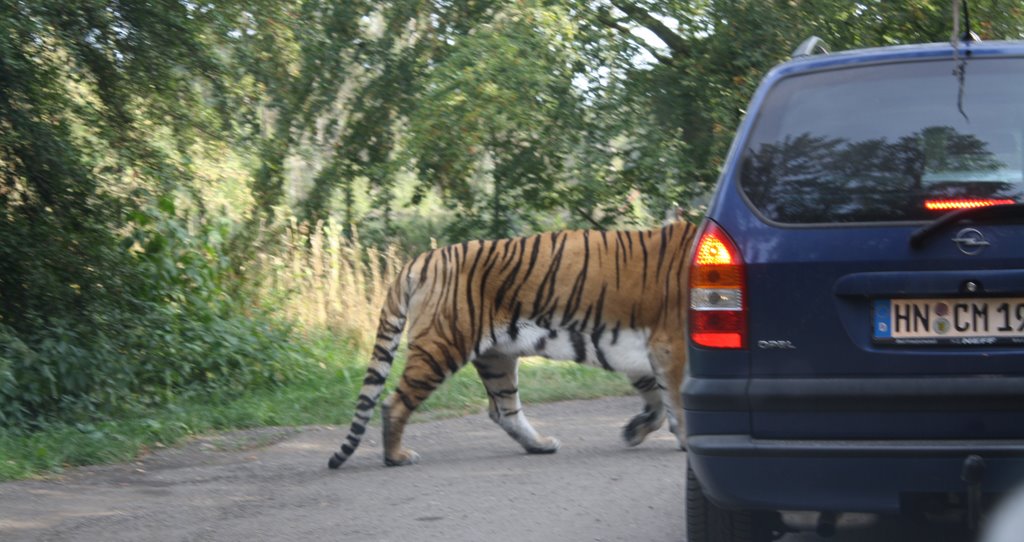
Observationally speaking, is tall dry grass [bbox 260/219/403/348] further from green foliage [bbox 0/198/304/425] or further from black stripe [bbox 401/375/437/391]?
black stripe [bbox 401/375/437/391]

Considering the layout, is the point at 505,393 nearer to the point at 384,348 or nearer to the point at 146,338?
the point at 384,348

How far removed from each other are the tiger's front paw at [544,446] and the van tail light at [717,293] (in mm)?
3790

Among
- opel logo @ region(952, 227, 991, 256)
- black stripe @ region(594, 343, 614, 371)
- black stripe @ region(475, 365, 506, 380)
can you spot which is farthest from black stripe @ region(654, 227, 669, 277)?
opel logo @ region(952, 227, 991, 256)

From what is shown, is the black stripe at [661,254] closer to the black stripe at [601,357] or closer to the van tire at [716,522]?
the black stripe at [601,357]

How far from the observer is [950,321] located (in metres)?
3.86

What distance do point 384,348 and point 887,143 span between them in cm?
428

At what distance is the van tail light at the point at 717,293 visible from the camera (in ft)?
13.2

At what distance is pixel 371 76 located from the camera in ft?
50.6

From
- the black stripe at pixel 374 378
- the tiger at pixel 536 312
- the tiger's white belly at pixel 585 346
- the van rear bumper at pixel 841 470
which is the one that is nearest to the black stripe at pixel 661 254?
the tiger at pixel 536 312

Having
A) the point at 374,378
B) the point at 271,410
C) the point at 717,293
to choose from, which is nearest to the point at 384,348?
the point at 374,378

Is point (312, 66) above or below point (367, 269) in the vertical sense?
above

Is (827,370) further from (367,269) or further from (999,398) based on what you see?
(367,269)

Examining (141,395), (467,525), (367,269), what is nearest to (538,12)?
(367,269)

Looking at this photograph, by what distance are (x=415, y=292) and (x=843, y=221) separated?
13.6 ft
